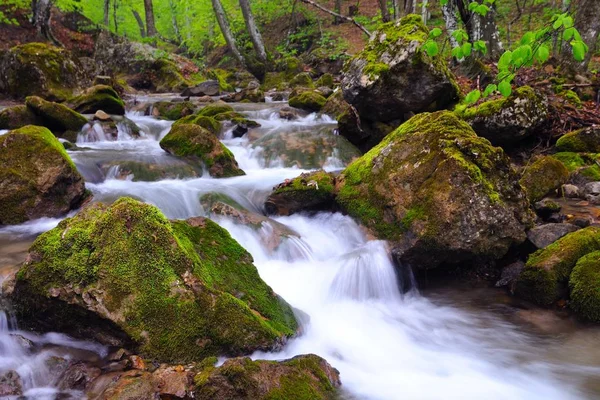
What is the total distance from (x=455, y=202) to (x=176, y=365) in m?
3.61

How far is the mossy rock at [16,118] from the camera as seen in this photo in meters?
9.45

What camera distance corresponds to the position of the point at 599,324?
4.12 m

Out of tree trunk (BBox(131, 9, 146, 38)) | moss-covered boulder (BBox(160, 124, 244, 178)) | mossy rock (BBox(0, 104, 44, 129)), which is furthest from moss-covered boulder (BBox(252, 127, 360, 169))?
tree trunk (BBox(131, 9, 146, 38))

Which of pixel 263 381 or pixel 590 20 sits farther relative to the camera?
pixel 590 20

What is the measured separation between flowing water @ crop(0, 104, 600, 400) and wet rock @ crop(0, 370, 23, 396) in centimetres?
5

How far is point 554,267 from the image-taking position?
14.8 ft

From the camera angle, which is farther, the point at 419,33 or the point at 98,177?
the point at 419,33

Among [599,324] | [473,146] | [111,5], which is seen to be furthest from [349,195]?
[111,5]

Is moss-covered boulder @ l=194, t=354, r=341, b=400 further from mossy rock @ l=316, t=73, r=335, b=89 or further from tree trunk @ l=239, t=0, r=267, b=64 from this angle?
tree trunk @ l=239, t=0, r=267, b=64

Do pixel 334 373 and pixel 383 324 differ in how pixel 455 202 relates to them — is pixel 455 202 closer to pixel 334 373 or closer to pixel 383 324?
pixel 383 324

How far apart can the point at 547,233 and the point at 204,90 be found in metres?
15.3

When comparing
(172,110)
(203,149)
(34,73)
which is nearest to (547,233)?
(203,149)

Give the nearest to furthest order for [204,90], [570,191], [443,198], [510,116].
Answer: [443,198], [570,191], [510,116], [204,90]

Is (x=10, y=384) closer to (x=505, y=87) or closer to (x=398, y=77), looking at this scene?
(x=505, y=87)
